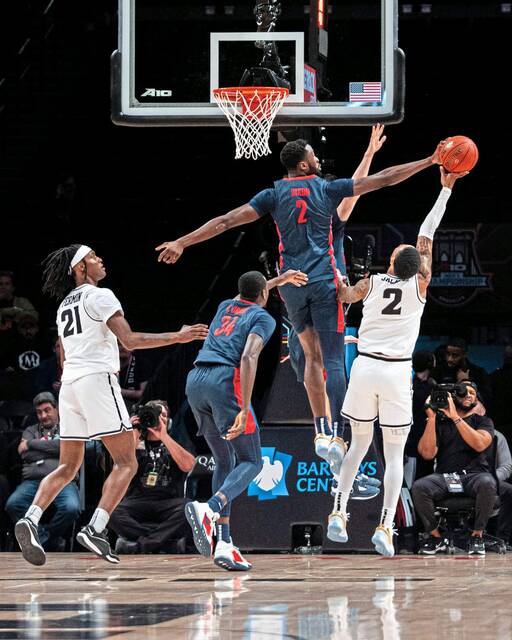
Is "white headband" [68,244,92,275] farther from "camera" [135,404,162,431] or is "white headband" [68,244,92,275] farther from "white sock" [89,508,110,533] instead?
"camera" [135,404,162,431]

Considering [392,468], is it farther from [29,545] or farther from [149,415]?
[149,415]

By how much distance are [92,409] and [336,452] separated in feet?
6.01

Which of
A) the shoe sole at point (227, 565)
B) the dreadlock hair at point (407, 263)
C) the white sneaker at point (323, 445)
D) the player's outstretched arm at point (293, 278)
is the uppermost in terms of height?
the dreadlock hair at point (407, 263)

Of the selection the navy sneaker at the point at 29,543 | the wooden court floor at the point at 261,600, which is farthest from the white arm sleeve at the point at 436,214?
the navy sneaker at the point at 29,543

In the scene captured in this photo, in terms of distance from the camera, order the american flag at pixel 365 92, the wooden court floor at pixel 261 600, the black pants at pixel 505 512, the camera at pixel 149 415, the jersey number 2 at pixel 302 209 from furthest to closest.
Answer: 1. the black pants at pixel 505 512
2. the camera at pixel 149 415
3. the american flag at pixel 365 92
4. the jersey number 2 at pixel 302 209
5. the wooden court floor at pixel 261 600

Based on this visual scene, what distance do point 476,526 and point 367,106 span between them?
13.7 feet

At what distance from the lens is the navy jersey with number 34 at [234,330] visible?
9703mm

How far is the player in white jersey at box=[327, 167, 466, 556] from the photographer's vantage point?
958 centimetres

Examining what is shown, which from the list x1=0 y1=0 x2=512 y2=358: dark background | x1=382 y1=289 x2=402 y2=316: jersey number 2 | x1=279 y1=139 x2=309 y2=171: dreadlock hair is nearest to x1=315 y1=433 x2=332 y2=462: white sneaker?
x1=382 y1=289 x2=402 y2=316: jersey number 2

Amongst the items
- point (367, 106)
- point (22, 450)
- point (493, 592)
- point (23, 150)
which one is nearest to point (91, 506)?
point (22, 450)

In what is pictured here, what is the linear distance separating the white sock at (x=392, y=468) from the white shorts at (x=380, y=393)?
100 millimetres

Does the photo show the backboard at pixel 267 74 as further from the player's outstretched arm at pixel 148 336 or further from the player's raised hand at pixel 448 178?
the player's outstretched arm at pixel 148 336

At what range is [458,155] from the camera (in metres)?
9.31

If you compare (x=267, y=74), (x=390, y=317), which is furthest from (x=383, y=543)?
(x=267, y=74)
